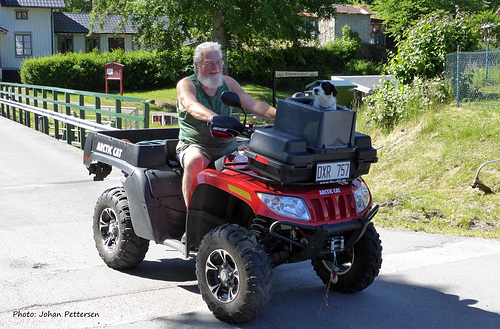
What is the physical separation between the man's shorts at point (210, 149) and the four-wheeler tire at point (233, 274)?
0.79 m

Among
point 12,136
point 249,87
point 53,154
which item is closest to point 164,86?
point 249,87

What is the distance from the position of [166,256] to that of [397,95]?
778 cm

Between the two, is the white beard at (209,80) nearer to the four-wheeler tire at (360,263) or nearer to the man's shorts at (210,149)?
the man's shorts at (210,149)

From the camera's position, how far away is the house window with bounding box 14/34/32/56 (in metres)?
48.9

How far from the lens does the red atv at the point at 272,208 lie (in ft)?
12.7

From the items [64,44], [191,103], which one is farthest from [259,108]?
[64,44]

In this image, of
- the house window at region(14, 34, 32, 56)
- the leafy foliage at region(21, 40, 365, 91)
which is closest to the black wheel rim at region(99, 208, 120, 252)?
the leafy foliage at region(21, 40, 365, 91)

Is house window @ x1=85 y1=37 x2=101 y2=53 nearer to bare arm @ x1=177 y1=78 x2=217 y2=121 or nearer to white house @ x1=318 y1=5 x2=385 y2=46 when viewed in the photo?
white house @ x1=318 y1=5 x2=385 y2=46

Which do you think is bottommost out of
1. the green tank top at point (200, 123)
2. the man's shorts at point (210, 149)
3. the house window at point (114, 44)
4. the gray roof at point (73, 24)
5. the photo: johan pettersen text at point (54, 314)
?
the photo: johan pettersen text at point (54, 314)

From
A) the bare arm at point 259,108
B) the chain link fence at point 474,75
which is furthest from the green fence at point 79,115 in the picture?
the chain link fence at point 474,75

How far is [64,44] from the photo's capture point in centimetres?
5366

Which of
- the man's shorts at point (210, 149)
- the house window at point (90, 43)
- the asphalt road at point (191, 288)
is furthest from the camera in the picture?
the house window at point (90, 43)

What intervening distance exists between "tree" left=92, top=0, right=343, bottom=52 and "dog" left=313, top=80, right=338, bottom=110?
2489cm

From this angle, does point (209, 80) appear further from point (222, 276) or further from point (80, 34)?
point (80, 34)
